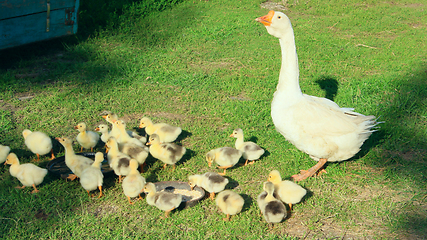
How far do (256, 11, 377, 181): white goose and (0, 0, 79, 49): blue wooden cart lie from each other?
5.21m

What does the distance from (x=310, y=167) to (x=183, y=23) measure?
6894mm

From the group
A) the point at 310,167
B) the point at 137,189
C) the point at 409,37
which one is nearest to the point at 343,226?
the point at 310,167

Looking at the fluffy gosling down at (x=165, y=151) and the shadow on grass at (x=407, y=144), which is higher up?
the shadow on grass at (x=407, y=144)

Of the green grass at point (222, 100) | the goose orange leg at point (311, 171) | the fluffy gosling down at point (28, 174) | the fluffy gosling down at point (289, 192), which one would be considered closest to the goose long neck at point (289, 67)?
the goose orange leg at point (311, 171)

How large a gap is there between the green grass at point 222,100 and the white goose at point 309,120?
0.51 metres

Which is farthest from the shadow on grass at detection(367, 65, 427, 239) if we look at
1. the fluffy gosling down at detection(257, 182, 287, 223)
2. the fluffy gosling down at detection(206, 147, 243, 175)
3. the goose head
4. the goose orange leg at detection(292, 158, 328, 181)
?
the goose head

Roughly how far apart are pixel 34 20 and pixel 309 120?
6.16m

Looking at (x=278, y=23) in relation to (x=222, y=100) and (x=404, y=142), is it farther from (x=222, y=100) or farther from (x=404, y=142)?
(x=404, y=142)

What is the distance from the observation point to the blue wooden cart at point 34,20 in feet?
24.8

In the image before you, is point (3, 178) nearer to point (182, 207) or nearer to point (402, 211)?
point (182, 207)

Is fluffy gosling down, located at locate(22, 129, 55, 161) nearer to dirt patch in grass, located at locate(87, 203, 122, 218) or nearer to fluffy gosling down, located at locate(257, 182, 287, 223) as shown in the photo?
dirt patch in grass, located at locate(87, 203, 122, 218)

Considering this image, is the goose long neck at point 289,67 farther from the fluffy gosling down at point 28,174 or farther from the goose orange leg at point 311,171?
the fluffy gosling down at point 28,174

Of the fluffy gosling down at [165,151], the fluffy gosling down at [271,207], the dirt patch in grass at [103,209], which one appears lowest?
the dirt patch in grass at [103,209]

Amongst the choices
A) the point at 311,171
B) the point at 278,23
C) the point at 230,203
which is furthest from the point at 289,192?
the point at 278,23
